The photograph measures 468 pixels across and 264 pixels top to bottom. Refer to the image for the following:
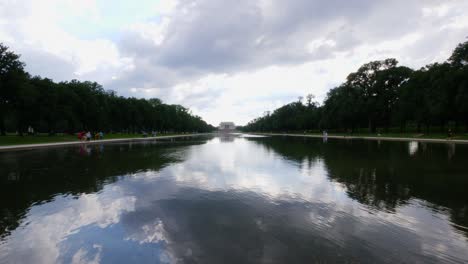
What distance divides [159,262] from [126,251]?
2.71 feet

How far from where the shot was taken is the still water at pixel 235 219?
4.25 m

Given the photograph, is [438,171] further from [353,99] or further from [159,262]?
[353,99]

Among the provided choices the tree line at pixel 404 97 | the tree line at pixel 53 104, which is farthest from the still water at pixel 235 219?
the tree line at pixel 404 97

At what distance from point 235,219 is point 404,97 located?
6657cm

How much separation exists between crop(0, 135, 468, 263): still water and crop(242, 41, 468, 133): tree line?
45.3m

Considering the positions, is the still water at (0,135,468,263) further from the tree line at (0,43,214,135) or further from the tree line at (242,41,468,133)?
the tree line at (242,41,468,133)

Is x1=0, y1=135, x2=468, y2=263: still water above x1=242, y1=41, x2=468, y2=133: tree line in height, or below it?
below

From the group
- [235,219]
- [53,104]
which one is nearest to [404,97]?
[235,219]

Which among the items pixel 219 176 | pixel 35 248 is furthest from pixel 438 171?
pixel 35 248

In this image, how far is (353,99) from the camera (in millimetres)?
71938

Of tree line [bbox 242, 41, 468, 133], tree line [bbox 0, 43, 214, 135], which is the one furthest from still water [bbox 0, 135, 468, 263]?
tree line [bbox 242, 41, 468, 133]

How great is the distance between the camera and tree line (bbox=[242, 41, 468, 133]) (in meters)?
43.6

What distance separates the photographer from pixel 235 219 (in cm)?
590

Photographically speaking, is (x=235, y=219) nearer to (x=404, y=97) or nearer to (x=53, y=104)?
(x=53, y=104)
